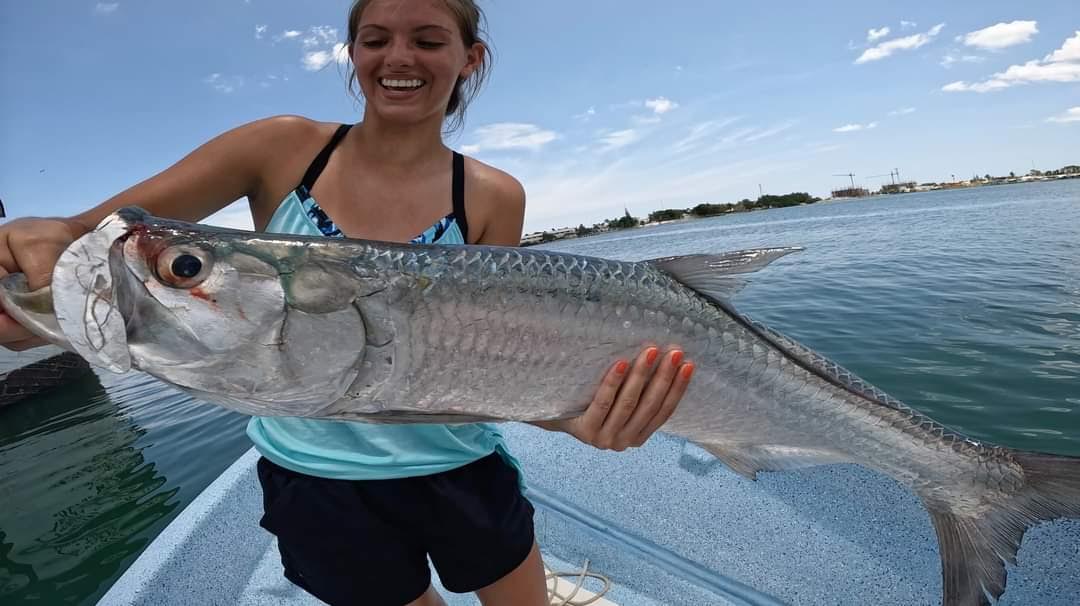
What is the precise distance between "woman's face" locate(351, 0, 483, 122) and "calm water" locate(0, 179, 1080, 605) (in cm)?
732

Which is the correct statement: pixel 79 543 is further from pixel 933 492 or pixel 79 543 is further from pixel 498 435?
pixel 933 492

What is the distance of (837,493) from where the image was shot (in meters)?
3.82

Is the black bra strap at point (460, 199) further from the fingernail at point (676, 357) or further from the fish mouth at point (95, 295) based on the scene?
the fish mouth at point (95, 295)

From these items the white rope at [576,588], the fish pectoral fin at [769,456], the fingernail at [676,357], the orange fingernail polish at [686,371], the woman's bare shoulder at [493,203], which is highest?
the woman's bare shoulder at [493,203]

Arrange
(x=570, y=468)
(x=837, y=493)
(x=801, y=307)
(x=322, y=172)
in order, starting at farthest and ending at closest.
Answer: (x=801, y=307)
(x=570, y=468)
(x=837, y=493)
(x=322, y=172)

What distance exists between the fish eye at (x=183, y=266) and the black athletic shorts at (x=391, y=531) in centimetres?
87

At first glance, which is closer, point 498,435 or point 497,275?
point 497,275

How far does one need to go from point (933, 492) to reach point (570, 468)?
2900mm

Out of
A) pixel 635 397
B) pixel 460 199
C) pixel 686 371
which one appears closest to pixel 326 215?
pixel 460 199

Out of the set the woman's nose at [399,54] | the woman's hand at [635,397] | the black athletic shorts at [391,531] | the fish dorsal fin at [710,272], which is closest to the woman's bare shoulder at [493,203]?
the woman's nose at [399,54]

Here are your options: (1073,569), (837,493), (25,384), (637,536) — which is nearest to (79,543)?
(637,536)

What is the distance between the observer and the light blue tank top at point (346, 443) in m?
1.93

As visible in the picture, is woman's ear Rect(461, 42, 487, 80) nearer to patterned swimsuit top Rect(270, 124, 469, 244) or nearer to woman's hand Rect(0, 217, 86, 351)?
patterned swimsuit top Rect(270, 124, 469, 244)

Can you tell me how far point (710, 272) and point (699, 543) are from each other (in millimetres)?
2408
